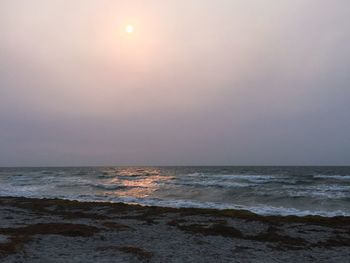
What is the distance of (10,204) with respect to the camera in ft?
86.9

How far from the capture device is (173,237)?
14109 mm

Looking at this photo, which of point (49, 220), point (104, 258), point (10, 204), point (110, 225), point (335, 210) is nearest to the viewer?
point (104, 258)

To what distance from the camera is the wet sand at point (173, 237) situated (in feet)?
36.1

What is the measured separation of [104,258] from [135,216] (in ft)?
31.3

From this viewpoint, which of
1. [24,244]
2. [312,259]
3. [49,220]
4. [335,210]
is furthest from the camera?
[335,210]

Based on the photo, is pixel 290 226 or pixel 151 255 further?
pixel 290 226

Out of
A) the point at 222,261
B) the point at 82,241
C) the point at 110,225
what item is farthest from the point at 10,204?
the point at 222,261

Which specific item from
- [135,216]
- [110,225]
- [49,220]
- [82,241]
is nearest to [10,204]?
[49,220]

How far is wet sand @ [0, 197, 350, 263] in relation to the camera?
1101 cm

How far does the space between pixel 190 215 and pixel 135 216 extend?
2893 mm

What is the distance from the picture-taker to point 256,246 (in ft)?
42.0

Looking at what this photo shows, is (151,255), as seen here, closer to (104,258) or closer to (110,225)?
(104,258)

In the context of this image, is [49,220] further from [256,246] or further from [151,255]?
[256,246]

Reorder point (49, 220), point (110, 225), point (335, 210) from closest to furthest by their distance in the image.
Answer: point (110, 225)
point (49, 220)
point (335, 210)
